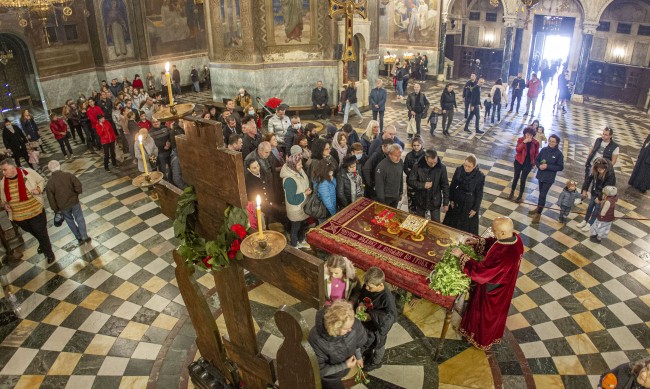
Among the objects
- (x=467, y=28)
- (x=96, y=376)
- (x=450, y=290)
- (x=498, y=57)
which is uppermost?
(x=467, y=28)

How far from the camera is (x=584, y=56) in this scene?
19312 millimetres

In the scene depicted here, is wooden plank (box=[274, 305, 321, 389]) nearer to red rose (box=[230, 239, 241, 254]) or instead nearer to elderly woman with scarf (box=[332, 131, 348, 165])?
red rose (box=[230, 239, 241, 254])

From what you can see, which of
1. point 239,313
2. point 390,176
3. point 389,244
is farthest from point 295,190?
point 239,313

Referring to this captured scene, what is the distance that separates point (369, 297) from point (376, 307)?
0.13 meters

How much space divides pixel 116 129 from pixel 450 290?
38.0 feet

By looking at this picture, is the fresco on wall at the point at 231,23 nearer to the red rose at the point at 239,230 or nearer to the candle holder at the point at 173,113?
the candle holder at the point at 173,113

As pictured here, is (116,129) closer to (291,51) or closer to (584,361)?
(291,51)

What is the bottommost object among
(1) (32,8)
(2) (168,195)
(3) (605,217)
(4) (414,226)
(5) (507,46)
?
(3) (605,217)

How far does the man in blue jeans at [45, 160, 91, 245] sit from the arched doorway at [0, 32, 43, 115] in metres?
13.7

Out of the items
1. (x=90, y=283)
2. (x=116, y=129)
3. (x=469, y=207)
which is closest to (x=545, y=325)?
(x=469, y=207)

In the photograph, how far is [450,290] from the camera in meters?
4.71

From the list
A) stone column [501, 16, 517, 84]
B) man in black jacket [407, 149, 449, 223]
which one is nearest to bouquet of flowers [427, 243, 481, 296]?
man in black jacket [407, 149, 449, 223]

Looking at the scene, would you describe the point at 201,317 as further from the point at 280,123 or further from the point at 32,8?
the point at 32,8

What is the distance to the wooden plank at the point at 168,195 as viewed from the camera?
3381mm
